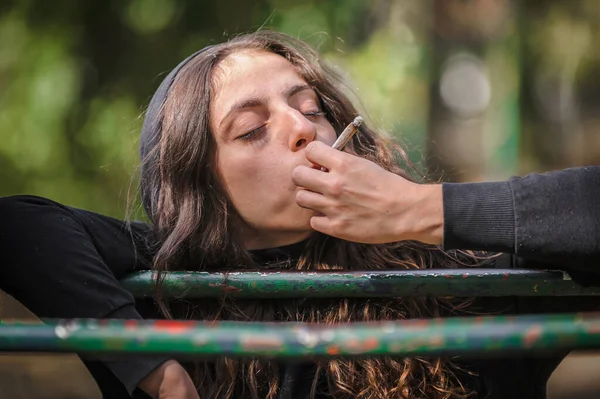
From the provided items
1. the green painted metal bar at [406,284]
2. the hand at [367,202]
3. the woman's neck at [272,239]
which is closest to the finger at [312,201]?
the hand at [367,202]

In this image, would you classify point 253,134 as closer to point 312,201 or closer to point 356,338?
point 312,201

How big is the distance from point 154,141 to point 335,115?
40 cm

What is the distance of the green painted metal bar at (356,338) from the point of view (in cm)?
86

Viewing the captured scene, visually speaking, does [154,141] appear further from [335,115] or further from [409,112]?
[409,112]

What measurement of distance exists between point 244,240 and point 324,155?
14.6 inches

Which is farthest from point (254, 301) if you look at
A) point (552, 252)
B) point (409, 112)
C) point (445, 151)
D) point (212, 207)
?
point (445, 151)

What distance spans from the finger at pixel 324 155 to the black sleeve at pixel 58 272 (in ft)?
1.29

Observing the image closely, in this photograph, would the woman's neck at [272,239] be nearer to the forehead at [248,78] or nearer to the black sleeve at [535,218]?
the forehead at [248,78]

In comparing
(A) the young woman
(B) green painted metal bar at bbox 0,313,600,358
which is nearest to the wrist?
(A) the young woman

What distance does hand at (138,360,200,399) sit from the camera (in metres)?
1.53

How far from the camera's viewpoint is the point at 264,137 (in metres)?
1.80

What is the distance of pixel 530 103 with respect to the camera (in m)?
7.89

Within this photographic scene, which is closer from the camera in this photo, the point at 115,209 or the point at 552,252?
the point at 552,252

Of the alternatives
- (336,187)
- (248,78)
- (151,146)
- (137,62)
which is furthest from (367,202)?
(137,62)
